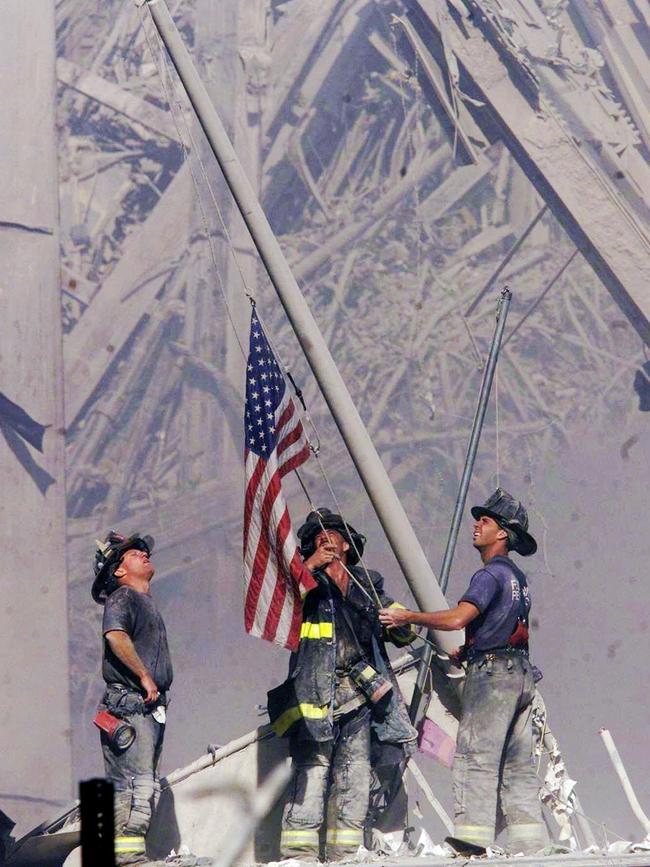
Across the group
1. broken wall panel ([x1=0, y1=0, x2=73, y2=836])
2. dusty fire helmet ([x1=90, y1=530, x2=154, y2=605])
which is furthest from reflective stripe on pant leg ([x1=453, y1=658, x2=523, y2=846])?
broken wall panel ([x1=0, y1=0, x2=73, y2=836])

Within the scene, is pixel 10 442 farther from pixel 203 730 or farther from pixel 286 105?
pixel 286 105

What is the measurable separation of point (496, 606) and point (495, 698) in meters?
0.49

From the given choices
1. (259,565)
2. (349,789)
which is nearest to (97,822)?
(349,789)

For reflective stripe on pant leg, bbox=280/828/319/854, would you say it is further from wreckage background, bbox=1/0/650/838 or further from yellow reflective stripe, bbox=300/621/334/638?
wreckage background, bbox=1/0/650/838

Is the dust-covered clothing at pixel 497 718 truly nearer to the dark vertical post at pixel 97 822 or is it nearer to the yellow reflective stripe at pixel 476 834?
the yellow reflective stripe at pixel 476 834

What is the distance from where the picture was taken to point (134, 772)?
297 inches

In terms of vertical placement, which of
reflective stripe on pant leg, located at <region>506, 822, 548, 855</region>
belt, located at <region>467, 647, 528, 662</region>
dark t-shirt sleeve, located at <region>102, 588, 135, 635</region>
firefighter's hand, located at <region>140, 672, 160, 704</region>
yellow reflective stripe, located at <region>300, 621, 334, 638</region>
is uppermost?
belt, located at <region>467, 647, 528, 662</region>

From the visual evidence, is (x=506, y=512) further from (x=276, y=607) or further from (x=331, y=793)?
(x=331, y=793)

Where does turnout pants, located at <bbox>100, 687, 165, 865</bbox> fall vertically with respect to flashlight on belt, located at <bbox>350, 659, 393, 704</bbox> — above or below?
below

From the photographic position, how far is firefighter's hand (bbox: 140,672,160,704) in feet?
24.8

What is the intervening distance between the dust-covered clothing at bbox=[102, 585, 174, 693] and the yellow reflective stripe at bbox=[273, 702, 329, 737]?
66 centimetres

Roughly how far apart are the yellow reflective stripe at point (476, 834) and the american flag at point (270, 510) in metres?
1.32

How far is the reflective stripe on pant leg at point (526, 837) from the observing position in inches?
294

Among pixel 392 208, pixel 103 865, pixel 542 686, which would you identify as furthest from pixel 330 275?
pixel 103 865
